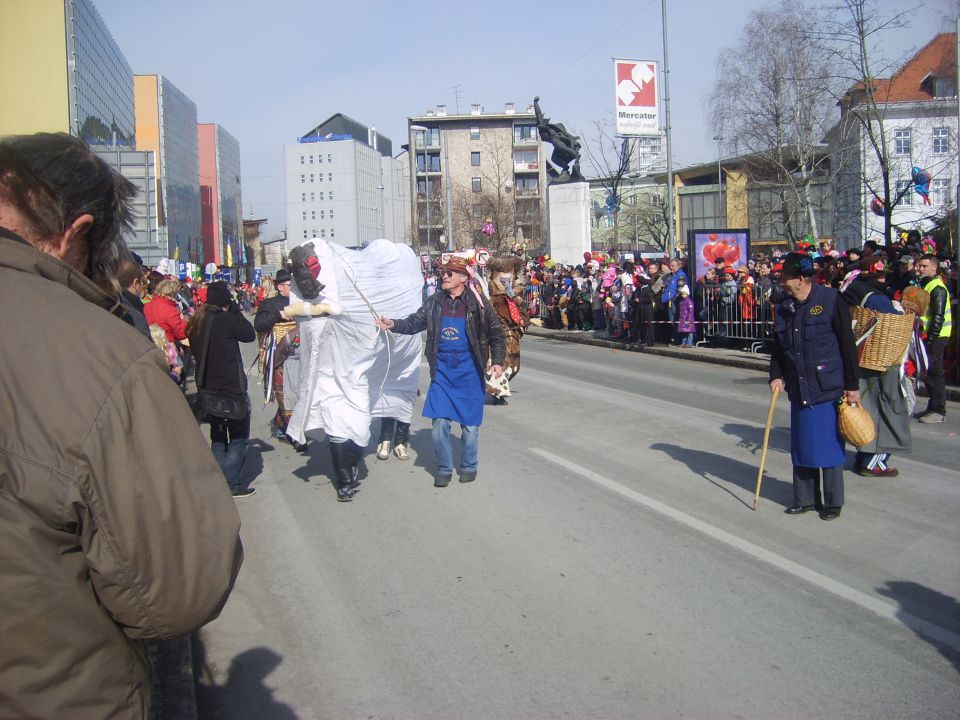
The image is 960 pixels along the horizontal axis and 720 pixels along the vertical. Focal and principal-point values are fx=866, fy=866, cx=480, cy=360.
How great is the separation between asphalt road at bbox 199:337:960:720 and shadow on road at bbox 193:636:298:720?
0.05 feet

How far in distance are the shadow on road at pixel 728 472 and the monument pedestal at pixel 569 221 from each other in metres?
24.4

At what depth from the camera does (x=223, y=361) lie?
709 centimetres

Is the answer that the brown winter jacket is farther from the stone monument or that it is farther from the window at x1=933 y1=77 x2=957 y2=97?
the window at x1=933 y1=77 x2=957 y2=97

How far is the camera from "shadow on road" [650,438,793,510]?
6.95 meters

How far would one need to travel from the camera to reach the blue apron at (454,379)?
24.5 feet

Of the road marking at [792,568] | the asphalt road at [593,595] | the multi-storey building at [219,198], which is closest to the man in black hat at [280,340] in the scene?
the asphalt road at [593,595]

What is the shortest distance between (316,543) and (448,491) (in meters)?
1.54

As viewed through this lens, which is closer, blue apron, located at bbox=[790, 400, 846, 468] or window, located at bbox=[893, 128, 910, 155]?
blue apron, located at bbox=[790, 400, 846, 468]

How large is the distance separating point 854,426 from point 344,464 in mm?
3891

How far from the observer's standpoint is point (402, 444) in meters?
8.76

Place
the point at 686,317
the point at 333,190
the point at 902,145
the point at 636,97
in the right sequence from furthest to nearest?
the point at 333,190 → the point at 902,145 → the point at 636,97 → the point at 686,317

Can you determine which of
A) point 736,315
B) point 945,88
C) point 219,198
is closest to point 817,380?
point 736,315

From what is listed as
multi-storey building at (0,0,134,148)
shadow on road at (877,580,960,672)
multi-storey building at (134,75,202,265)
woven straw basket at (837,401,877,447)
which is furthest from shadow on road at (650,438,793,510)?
multi-storey building at (134,75,202,265)

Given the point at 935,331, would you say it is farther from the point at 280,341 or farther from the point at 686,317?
the point at 686,317
